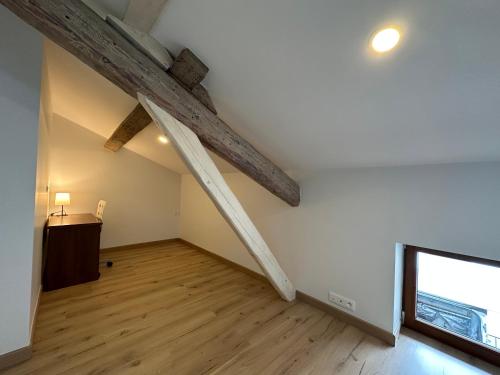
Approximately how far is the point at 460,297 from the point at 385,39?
7.28 feet

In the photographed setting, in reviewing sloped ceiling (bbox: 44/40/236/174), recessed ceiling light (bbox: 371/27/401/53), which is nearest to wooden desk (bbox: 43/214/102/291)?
sloped ceiling (bbox: 44/40/236/174)

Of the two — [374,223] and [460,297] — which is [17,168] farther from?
[460,297]

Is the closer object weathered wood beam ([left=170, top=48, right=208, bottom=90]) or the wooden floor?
weathered wood beam ([left=170, top=48, right=208, bottom=90])

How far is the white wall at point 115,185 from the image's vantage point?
11.4ft

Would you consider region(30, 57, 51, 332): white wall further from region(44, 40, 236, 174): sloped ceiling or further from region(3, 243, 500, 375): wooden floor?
region(3, 243, 500, 375): wooden floor

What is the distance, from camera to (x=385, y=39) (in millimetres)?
985

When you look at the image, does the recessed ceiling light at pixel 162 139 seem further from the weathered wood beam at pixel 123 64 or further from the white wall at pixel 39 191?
the weathered wood beam at pixel 123 64

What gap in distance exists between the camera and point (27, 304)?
1.55 meters

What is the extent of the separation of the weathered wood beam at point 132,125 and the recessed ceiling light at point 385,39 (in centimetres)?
205

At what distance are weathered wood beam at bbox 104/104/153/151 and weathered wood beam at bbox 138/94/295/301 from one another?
89cm

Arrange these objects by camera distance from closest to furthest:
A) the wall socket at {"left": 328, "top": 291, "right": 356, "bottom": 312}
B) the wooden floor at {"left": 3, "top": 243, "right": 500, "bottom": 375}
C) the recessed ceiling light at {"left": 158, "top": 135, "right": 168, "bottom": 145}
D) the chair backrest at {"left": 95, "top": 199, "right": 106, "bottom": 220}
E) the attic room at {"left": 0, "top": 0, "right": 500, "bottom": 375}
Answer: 1. the attic room at {"left": 0, "top": 0, "right": 500, "bottom": 375}
2. the wooden floor at {"left": 3, "top": 243, "right": 500, "bottom": 375}
3. the wall socket at {"left": 328, "top": 291, "right": 356, "bottom": 312}
4. the recessed ceiling light at {"left": 158, "top": 135, "right": 168, "bottom": 145}
5. the chair backrest at {"left": 95, "top": 199, "right": 106, "bottom": 220}

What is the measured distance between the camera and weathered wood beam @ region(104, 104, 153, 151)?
2266 mm

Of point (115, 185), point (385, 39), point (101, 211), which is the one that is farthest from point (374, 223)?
point (115, 185)

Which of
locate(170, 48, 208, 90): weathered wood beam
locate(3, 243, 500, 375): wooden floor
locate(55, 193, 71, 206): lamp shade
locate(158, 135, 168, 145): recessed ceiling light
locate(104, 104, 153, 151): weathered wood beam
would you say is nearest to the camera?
locate(170, 48, 208, 90): weathered wood beam
